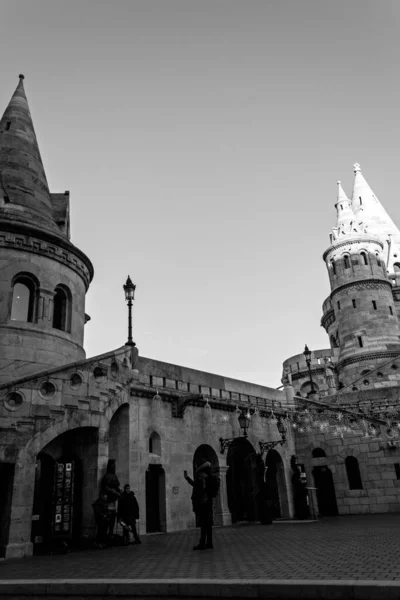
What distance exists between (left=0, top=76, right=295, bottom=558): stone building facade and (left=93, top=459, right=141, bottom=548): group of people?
50 centimetres

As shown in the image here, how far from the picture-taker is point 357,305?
1763 inches

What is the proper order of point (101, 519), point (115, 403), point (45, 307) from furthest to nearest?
point (45, 307) < point (115, 403) < point (101, 519)

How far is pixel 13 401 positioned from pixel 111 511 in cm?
394

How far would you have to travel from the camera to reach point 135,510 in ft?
43.3

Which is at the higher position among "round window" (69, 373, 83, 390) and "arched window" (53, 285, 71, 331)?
"arched window" (53, 285, 71, 331)

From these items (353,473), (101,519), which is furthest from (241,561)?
(353,473)

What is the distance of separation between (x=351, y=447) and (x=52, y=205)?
18.1 meters

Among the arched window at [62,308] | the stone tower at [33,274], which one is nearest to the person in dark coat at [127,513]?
the stone tower at [33,274]

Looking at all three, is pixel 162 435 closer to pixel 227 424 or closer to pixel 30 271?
pixel 227 424

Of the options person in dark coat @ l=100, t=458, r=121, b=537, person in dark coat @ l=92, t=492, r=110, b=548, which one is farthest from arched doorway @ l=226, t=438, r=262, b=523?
person in dark coat @ l=92, t=492, r=110, b=548

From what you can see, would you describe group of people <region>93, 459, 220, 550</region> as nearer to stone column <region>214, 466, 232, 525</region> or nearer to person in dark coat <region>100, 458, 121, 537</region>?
person in dark coat <region>100, 458, 121, 537</region>

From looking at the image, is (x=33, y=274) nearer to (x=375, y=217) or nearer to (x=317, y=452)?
(x=317, y=452)

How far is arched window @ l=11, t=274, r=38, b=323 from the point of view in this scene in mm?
15578

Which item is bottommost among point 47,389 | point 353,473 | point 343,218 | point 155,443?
point 353,473
